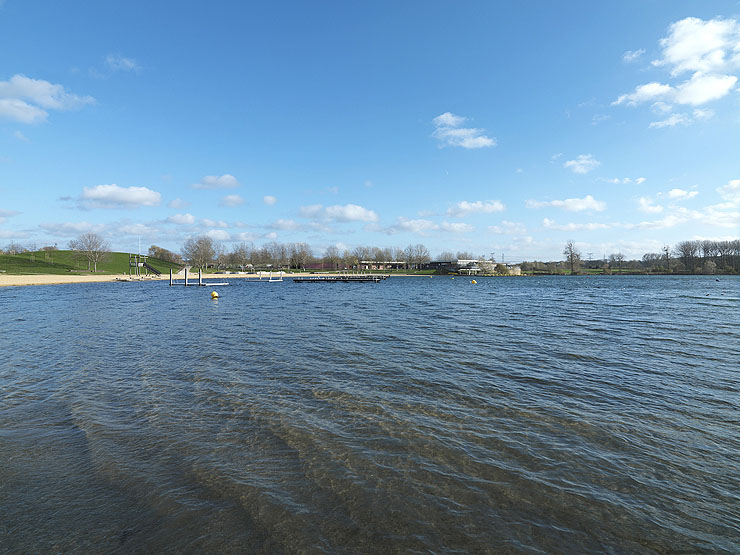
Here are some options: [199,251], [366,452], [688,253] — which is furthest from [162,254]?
[688,253]

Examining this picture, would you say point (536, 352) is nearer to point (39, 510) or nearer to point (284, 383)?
point (284, 383)

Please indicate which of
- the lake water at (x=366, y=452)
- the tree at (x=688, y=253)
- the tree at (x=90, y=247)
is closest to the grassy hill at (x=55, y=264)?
the tree at (x=90, y=247)

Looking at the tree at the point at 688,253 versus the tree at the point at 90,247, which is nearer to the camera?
the tree at the point at 90,247

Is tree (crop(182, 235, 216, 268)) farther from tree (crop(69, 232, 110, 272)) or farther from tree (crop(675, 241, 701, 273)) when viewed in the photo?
tree (crop(675, 241, 701, 273))

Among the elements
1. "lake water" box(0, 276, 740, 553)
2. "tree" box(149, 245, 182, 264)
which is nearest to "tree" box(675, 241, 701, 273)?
"lake water" box(0, 276, 740, 553)

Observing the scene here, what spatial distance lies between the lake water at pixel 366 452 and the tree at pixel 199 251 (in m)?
161

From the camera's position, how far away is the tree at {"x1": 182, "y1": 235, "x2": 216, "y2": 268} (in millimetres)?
162500

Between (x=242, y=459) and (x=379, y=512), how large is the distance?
9.22ft

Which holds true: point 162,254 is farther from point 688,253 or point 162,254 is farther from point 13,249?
point 688,253

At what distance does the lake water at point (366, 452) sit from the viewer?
4613 millimetres

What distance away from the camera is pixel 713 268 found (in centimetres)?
15425

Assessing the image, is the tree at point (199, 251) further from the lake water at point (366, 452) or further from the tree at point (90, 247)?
the lake water at point (366, 452)

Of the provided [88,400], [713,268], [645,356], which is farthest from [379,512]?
[713,268]

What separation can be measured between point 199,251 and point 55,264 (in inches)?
1996
